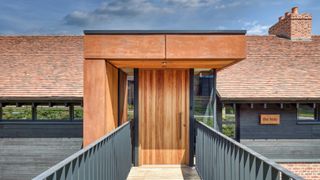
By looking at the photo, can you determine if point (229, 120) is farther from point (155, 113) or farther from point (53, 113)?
point (53, 113)

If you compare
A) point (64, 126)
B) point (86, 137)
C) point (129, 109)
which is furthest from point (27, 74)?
point (86, 137)

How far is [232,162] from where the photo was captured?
3.77 m

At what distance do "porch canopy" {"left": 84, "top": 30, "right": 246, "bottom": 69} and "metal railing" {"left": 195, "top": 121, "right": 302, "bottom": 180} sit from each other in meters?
1.48

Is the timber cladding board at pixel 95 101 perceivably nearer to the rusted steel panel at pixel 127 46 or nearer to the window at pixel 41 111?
the rusted steel panel at pixel 127 46

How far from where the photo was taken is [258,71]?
45.3 ft

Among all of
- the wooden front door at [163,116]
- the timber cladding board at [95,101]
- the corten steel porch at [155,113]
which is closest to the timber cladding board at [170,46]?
the corten steel porch at [155,113]

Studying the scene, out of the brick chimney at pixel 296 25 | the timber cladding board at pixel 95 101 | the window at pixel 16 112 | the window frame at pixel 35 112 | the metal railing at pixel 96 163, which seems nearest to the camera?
the metal railing at pixel 96 163

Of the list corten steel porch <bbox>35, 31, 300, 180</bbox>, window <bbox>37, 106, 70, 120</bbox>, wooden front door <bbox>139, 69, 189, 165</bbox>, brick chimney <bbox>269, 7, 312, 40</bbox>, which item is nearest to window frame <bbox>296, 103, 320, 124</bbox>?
brick chimney <bbox>269, 7, 312, 40</bbox>

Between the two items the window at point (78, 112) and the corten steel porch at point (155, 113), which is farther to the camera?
the window at point (78, 112)

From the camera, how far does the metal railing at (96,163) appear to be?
8.16 feet

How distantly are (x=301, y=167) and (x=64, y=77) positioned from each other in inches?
389

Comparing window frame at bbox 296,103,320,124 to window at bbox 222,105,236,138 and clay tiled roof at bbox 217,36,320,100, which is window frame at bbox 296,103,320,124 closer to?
clay tiled roof at bbox 217,36,320,100

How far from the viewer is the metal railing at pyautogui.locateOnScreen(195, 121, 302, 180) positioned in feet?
8.39

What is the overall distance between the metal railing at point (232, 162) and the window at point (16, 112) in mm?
8225
